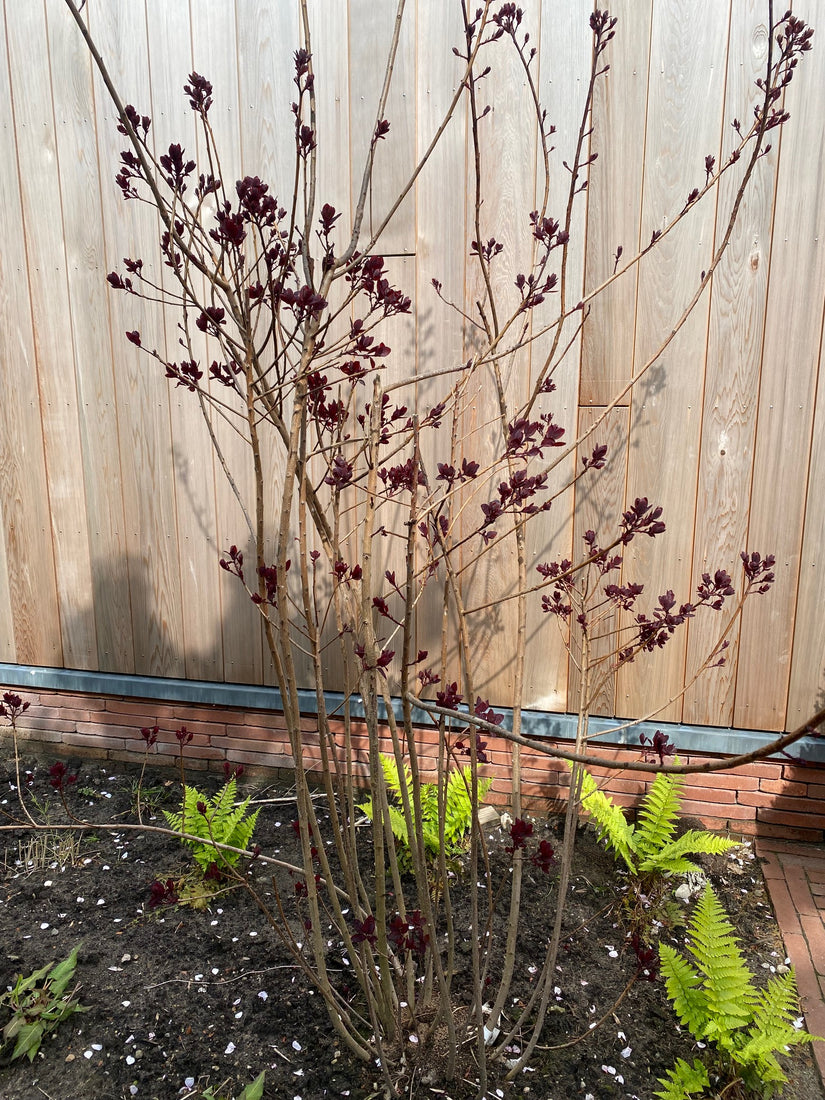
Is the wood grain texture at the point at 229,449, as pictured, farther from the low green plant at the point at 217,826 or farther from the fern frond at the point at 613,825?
the fern frond at the point at 613,825

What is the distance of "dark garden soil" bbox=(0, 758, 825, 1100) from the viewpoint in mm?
1812

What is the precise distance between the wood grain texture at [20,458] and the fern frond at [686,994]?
280cm

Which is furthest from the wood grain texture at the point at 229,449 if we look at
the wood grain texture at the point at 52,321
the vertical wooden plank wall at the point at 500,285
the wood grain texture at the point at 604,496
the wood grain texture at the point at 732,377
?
the wood grain texture at the point at 732,377

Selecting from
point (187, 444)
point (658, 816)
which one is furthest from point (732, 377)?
point (187, 444)

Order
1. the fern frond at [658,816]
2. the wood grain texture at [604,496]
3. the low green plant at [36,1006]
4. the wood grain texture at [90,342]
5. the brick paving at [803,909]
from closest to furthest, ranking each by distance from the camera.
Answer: the low green plant at [36,1006], the brick paving at [803,909], the fern frond at [658,816], the wood grain texture at [604,496], the wood grain texture at [90,342]

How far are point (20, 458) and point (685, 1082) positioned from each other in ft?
10.7

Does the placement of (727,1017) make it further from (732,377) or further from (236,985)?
(732,377)

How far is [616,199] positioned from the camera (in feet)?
8.53

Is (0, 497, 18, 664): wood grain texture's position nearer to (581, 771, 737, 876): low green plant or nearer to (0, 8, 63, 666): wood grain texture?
(0, 8, 63, 666): wood grain texture

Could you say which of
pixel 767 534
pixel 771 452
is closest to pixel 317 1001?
pixel 767 534

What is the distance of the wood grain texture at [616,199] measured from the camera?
8.24 ft

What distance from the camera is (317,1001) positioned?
2.03 metres

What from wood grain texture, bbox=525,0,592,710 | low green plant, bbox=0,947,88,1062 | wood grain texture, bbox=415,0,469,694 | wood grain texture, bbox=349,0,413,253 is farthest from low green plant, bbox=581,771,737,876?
wood grain texture, bbox=349,0,413,253

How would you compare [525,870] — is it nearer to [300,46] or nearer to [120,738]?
[120,738]
